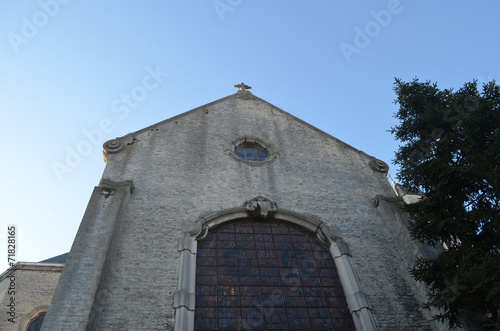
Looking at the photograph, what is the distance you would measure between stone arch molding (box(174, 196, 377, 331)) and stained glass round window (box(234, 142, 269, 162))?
214 centimetres

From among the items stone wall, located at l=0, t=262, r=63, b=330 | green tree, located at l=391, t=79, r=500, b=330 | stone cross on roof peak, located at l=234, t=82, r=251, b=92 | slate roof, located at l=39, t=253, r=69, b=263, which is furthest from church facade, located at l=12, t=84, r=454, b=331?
slate roof, located at l=39, t=253, r=69, b=263

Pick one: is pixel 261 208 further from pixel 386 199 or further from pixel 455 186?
pixel 455 186

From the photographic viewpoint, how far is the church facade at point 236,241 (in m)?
7.16

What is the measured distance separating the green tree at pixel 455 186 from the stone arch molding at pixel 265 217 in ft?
4.03

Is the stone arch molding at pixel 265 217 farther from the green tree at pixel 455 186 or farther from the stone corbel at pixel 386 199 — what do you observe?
the stone corbel at pixel 386 199

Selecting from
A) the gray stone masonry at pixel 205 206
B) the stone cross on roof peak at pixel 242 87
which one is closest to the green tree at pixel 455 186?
the gray stone masonry at pixel 205 206

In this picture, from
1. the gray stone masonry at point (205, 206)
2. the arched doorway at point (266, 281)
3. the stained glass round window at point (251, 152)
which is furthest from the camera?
the stained glass round window at point (251, 152)

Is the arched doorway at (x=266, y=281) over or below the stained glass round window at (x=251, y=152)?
below

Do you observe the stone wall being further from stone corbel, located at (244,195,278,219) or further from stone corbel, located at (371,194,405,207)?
stone corbel, located at (371,194,405,207)

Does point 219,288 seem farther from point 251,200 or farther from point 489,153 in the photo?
point 489,153

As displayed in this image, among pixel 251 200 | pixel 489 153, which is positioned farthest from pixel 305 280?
pixel 489 153

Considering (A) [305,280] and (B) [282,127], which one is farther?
(B) [282,127]

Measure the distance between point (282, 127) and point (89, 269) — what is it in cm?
792

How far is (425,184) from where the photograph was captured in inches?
312
